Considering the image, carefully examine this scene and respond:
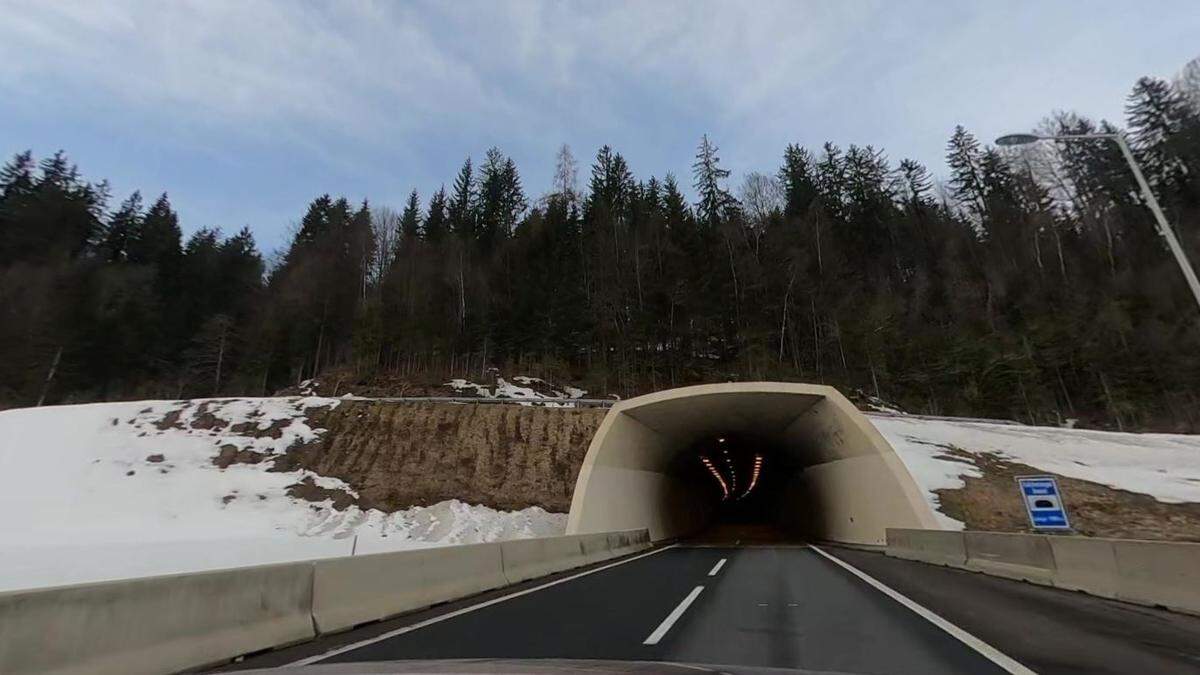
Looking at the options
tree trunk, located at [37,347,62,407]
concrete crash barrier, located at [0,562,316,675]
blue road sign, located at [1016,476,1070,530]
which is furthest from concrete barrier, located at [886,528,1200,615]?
tree trunk, located at [37,347,62,407]

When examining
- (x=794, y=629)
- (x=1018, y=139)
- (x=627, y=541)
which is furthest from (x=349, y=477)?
(x=1018, y=139)

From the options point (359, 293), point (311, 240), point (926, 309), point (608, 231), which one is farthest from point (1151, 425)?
point (311, 240)

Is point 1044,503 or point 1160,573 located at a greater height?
point 1044,503

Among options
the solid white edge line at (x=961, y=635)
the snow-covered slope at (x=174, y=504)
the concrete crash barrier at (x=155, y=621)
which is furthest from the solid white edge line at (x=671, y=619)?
the snow-covered slope at (x=174, y=504)

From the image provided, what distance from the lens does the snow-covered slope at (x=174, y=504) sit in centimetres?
2059

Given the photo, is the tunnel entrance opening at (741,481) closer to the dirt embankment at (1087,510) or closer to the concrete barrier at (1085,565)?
the dirt embankment at (1087,510)

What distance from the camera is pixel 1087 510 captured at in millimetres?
18828

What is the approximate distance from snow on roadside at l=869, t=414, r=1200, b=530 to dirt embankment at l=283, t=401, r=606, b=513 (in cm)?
1586

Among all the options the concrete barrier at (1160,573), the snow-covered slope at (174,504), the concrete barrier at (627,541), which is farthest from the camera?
the snow-covered slope at (174,504)

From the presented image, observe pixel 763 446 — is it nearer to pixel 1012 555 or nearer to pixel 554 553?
pixel 1012 555

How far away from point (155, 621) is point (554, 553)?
10192 millimetres

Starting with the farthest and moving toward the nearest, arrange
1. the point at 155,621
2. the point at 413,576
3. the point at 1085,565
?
the point at 1085,565, the point at 413,576, the point at 155,621

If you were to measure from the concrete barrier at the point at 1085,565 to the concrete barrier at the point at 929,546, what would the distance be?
136 inches

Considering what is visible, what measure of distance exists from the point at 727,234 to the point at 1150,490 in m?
47.6
